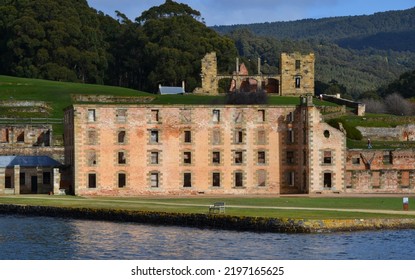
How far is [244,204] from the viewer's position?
80750 mm

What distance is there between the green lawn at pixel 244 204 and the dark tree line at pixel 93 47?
71146 millimetres

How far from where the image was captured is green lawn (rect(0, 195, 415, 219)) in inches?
2785

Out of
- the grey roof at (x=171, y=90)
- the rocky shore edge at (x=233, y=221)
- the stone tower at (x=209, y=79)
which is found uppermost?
the stone tower at (x=209, y=79)

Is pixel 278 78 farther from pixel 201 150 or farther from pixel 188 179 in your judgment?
pixel 188 179

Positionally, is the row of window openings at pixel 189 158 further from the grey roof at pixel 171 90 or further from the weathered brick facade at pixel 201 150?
the grey roof at pixel 171 90

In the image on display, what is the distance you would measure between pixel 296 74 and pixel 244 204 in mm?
80731

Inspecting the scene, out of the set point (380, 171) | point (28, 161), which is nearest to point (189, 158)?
point (28, 161)

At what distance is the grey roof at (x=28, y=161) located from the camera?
99000 millimetres

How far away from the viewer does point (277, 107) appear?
3873 inches

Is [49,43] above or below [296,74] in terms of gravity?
above

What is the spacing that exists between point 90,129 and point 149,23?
76994 millimetres

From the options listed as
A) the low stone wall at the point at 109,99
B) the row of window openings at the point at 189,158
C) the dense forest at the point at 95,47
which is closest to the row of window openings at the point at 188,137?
the row of window openings at the point at 189,158
